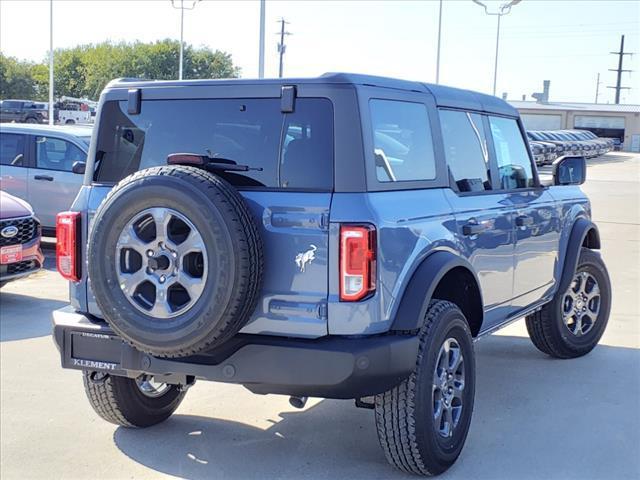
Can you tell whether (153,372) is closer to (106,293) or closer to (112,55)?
(106,293)

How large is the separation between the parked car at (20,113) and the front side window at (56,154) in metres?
38.8

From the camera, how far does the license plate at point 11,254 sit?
306 inches

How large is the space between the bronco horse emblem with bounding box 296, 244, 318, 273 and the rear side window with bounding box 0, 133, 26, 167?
8635 millimetres

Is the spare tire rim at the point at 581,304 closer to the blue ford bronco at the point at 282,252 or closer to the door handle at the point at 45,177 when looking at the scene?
the blue ford bronco at the point at 282,252

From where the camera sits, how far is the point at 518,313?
5.58 meters

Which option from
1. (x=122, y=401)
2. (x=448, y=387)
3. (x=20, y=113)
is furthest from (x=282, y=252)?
(x=20, y=113)

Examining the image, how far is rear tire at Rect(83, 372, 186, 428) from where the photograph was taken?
4.60 metres

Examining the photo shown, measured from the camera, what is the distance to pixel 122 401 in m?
4.67

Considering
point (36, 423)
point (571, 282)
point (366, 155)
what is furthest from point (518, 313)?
point (36, 423)

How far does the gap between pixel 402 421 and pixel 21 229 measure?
17.5ft

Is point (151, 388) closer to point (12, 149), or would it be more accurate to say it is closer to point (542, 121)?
point (12, 149)

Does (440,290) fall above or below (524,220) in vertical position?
below

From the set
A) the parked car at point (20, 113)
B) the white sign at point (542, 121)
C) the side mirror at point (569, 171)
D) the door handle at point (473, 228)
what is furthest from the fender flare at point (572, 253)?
the white sign at point (542, 121)

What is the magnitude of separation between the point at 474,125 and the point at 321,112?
168 centimetres
